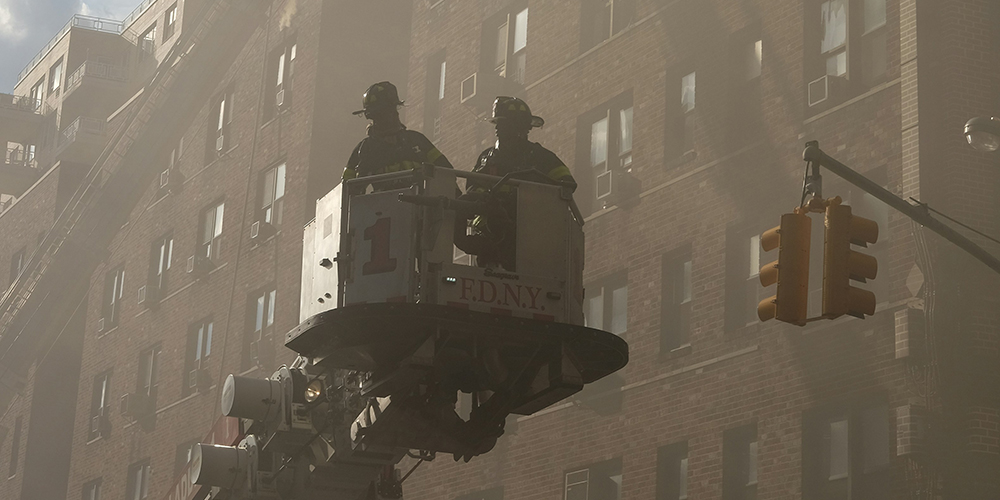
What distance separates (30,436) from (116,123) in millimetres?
11672

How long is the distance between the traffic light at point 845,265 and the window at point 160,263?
34264mm

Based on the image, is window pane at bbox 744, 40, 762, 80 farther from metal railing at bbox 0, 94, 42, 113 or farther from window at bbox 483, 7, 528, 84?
metal railing at bbox 0, 94, 42, 113

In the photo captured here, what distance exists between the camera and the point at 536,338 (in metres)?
11.4

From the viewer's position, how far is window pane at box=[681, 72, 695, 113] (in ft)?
87.2

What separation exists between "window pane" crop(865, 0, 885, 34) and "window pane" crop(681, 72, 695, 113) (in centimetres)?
397

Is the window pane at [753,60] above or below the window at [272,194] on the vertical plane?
below

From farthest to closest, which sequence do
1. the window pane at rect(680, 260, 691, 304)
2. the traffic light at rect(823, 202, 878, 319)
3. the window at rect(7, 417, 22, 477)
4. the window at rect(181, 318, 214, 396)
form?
the window at rect(7, 417, 22, 477), the window at rect(181, 318, 214, 396), the window pane at rect(680, 260, 691, 304), the traffic light at rect(823, 202, 878, 319)

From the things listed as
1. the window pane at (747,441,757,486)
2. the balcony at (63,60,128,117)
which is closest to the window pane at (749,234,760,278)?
the window pane at (747,441,757,486)

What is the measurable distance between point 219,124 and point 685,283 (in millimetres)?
21381

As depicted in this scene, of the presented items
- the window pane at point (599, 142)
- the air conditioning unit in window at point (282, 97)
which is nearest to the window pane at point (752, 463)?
the window pane at point (599, 142)

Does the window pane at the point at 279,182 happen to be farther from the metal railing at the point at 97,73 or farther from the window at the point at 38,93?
the window at the point at 38,93

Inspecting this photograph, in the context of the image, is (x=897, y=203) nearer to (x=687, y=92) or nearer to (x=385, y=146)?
(x=385, y=146)

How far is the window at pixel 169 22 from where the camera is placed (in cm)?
6019

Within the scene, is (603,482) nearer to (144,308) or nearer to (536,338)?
(536,338)
